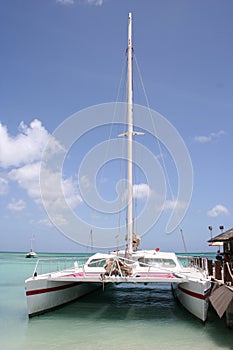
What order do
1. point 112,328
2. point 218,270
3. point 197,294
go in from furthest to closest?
point 218,270
point 197,294
point 112,328

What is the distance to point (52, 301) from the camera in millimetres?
11742

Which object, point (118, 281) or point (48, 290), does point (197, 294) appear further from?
point (48, 290)

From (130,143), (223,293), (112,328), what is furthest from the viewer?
(130,143)

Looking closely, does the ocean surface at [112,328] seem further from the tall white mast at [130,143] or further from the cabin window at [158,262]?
the tall white mast at [130,143]

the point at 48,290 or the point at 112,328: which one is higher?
the point at 48,290

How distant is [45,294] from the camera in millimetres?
11305

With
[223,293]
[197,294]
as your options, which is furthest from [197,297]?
[223,293]

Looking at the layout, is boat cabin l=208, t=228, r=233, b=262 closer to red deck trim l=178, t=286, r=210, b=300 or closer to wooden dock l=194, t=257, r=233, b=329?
wooden dock l=194, t=257, r=233, b=329

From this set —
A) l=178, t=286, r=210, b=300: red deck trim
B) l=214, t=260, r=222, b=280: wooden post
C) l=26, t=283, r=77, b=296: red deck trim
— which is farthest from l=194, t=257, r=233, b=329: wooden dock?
l=26, t=283, r=77, b=296: red deck trim

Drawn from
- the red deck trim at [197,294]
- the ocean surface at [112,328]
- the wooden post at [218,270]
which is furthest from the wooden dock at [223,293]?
the ocean surface at [112,328]

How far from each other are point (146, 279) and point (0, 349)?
458cm

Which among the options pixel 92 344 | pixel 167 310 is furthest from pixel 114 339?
pixel 167 310

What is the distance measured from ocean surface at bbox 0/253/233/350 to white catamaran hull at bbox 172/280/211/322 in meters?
0.32

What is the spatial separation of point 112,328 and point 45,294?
2496 millimetres
